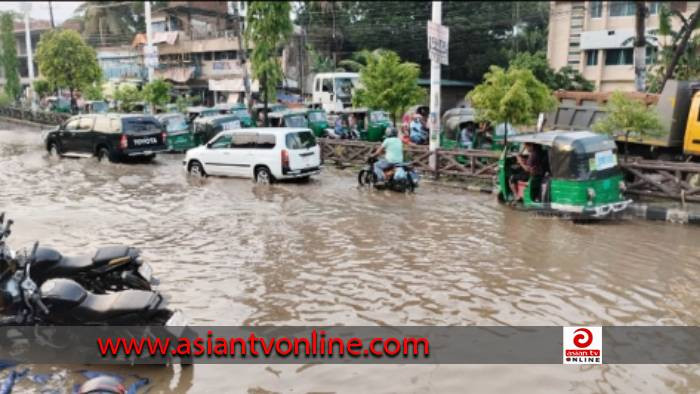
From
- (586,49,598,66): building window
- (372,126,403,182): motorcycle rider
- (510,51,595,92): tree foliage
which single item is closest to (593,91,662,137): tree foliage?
(372,126,403,182): motorcycle rider

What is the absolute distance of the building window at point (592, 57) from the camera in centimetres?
4094

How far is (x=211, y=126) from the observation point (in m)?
23.2

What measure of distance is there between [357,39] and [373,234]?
123 feet

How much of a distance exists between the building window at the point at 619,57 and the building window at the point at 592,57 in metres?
0.71

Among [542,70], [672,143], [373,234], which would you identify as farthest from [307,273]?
[542,70]

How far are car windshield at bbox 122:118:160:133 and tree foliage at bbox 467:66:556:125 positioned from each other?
449 inches

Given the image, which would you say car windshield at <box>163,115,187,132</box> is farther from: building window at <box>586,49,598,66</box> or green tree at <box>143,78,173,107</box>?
building window at <box>586,49,598,66</box>

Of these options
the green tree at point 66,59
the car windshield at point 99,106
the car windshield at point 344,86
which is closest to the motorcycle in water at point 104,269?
the car windshield at point 344,86

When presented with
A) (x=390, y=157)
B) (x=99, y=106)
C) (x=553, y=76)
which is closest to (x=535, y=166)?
(x=390, y=157)

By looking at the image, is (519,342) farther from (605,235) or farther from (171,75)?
(171,75)

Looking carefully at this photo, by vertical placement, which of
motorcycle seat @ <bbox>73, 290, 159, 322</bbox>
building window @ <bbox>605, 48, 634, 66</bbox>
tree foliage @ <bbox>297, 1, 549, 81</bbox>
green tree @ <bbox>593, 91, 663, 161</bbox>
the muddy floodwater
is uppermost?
tree foliage @ <bbox>297, 1, 549, 81</bbox>

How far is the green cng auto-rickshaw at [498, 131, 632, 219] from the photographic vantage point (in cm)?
1150

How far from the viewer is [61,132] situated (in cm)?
2225

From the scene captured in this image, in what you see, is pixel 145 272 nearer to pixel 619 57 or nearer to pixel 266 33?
pixel 266 33
